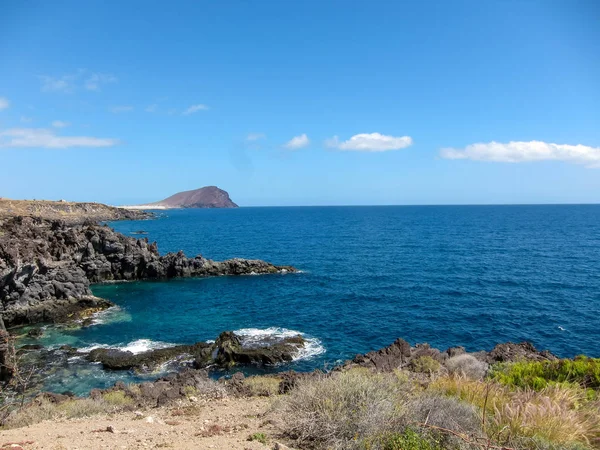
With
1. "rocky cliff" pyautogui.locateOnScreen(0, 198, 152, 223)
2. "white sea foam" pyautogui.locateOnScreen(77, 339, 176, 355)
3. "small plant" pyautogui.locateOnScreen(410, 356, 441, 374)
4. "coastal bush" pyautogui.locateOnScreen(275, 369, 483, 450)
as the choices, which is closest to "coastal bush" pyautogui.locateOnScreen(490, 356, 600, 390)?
"coastal bush" pyautogui.locateOnScreen(275, 369, 483, 450)

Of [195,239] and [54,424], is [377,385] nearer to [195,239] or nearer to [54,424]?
[54,424]

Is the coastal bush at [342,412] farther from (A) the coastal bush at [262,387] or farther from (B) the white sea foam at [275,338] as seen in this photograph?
(B) the white sea foam at [275,338]

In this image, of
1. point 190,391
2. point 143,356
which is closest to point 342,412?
point 190,391

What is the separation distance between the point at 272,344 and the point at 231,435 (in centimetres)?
1990

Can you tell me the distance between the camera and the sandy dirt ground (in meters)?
8.28

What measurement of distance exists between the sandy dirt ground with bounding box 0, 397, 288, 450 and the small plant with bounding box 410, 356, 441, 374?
32.9ft

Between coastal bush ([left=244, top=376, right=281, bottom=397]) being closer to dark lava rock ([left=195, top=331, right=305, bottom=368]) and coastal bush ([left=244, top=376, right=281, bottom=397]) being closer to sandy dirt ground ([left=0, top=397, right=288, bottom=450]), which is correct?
sandy dirt ground ([left=0, top=397, right=288, bottom=450])

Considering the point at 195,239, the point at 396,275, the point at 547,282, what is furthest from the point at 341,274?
the point at 195,239

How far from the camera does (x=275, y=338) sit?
97.7ft

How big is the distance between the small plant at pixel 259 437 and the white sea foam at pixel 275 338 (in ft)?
59.9

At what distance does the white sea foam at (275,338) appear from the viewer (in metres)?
27.3

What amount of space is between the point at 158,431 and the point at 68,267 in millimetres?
36974

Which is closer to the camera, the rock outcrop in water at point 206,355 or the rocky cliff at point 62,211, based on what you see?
the rock outcrop in water at point 206,355

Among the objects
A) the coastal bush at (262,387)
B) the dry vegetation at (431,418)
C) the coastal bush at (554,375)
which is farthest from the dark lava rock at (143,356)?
the coastal bush at (554,375)
